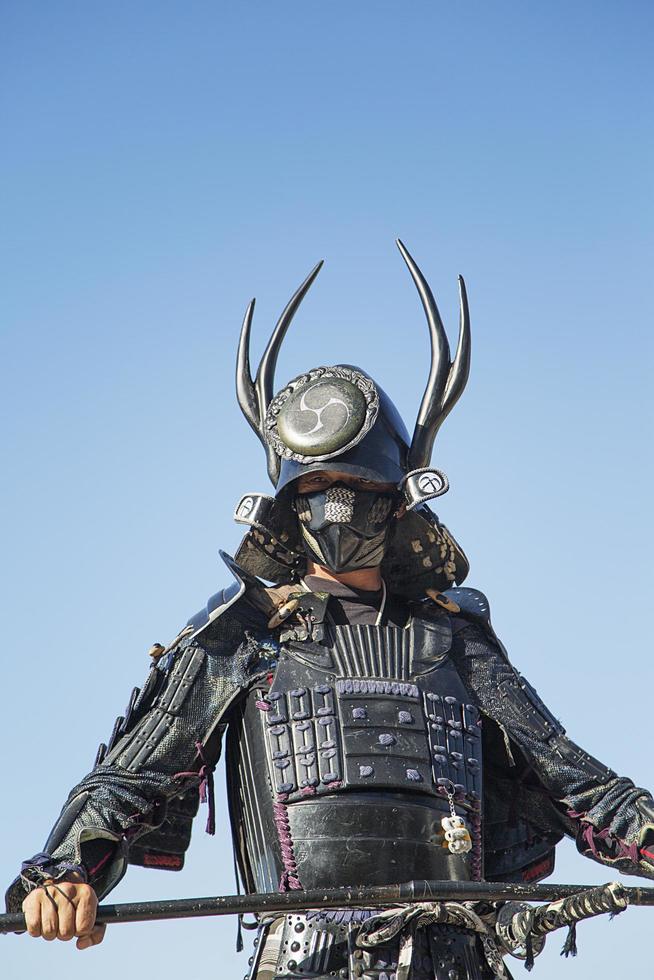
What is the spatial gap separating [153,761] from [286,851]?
2.88 ft

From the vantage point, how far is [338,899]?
8773mm

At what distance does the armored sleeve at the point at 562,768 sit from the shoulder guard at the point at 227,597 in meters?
1.28

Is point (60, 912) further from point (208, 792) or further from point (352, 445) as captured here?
point (352, 445)

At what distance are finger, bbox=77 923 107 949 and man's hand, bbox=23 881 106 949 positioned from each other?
2 cm

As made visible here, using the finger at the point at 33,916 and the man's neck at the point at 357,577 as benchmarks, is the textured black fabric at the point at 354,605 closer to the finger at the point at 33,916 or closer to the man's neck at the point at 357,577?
the man's neck at the point at 357,577

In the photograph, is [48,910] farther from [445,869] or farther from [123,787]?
[445,869]

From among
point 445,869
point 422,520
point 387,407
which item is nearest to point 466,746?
point 445,869

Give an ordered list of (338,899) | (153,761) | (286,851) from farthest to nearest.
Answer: (153,761) < (286,851) < (338,899)

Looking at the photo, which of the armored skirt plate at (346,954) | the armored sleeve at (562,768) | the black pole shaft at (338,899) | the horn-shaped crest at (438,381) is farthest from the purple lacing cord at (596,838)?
the horn-shaped crest at (438,381)

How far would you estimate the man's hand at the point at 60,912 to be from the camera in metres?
8.66

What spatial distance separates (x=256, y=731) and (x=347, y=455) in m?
1.65

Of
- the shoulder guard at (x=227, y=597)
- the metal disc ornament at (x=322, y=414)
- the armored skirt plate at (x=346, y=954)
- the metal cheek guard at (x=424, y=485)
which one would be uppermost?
the metal disc ornament at (x=322, y=414)

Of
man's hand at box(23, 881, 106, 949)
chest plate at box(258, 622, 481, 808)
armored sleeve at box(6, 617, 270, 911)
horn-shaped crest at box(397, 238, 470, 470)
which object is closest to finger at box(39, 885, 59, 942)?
man's hand at box(23, 881, 106, 949)

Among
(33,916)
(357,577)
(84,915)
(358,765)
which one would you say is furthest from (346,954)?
(357,577)
